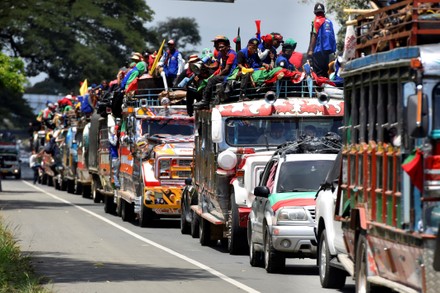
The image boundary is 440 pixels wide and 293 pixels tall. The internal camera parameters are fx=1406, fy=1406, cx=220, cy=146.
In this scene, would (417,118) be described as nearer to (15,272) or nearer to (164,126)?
(15,272)

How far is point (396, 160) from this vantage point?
13.0 m

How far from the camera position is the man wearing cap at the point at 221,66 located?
25.2m

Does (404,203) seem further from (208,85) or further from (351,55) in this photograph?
(208,85)

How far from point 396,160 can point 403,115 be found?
1.45 feet

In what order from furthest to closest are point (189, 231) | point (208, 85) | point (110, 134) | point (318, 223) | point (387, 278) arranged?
1. point (110, 134)
2. point (189, 231)
3. point (208, 85)
4. point (318, 223)
5. point (387, 278)

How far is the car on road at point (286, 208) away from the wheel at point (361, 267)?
3929 mm

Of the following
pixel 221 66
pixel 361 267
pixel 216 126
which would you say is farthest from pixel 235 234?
pixel 361 267

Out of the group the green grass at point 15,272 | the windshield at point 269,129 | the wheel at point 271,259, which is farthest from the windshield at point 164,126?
the wheel at point 271,259

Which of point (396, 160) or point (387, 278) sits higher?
point (396, 160)

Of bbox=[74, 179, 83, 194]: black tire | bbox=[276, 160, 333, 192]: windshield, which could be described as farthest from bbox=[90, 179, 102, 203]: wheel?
bbox=[276, 160, 333, 192]: windshield

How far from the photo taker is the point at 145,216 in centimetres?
3103

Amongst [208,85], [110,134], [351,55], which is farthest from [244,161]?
[110,134]

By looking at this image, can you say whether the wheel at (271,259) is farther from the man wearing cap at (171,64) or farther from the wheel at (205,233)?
the man wearing cap at (171,64)

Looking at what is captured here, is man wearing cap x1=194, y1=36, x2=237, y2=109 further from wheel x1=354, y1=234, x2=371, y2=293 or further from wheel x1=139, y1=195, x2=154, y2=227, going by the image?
wheel x1=354, y1=234, x2=371, y2=293
